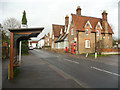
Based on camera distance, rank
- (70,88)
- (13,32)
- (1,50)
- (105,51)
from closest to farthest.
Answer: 1. (70,88)
2. (13,32)
3. (1,50)
4. (105,51)

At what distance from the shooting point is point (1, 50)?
12906 mm

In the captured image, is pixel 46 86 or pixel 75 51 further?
pixel 75 51

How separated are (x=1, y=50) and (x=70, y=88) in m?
11.4

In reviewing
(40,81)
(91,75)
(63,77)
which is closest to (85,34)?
(91,75)

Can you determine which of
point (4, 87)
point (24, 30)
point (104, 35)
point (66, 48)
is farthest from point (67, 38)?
point (4, 87)

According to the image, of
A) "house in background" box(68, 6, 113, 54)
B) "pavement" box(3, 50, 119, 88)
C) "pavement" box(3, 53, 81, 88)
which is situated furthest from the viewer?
"house in background" box(68, 6, 113, 54)

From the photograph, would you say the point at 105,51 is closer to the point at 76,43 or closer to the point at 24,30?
the point at 76,43

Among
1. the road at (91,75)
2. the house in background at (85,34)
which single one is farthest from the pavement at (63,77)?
the house in background at (85,34)

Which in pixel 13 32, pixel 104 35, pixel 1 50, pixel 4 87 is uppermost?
pixel 104 35

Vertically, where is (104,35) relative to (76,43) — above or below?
above

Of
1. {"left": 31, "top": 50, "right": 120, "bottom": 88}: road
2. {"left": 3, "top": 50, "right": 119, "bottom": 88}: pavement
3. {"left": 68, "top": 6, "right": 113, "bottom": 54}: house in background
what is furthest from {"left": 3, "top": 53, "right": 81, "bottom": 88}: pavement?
{"left": 68, "top": 6, "right": 113, "bottom": 54}: house in background

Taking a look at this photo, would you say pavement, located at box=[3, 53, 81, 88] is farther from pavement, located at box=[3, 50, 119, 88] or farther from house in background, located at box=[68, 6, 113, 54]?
house in background, located at box=[68, 6, 113, 54]

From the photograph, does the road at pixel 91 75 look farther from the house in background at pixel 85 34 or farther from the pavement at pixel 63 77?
the house in background at pixel 85 34

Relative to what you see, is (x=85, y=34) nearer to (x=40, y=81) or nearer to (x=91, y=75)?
(x=91, y=75)
